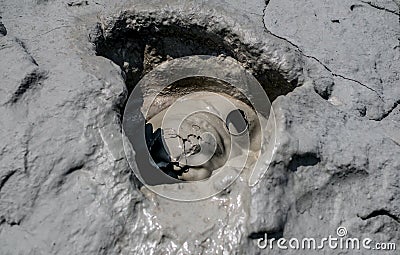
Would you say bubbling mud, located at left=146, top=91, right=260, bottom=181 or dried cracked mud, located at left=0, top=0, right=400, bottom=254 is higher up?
dried cracked mud, located at left=0, top=0, right=400, bottom=254

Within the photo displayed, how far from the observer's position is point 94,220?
1.43 metres

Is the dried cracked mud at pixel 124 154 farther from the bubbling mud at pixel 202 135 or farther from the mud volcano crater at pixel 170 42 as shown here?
the bubbling mud at pixel 202 135

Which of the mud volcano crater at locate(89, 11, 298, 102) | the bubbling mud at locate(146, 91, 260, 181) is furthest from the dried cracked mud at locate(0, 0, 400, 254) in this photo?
the bubbling mud at locate(146, 91, 260, 181)

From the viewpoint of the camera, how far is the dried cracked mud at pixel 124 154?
1431mm

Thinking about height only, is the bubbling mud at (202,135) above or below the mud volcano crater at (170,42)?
below

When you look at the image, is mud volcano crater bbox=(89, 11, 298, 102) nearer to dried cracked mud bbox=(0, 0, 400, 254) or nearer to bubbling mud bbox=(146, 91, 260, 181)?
dried cracked mud bbox=(0, 0, 400, 254)

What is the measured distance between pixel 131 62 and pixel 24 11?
0.42 m

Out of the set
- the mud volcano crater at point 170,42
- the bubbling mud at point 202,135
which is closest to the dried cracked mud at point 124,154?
the mud volcano crater at point 170,42

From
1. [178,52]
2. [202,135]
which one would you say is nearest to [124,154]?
[202,135]


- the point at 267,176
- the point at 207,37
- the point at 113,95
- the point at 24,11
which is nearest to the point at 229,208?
the point at 267,176

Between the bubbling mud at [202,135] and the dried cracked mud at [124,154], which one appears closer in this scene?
the dried cracked mud at [124,154]

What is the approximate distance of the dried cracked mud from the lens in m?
1.43

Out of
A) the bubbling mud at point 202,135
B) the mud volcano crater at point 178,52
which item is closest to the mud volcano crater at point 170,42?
the mud volcano crater at point 178,52

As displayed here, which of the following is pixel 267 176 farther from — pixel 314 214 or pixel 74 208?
pixel 74 208
